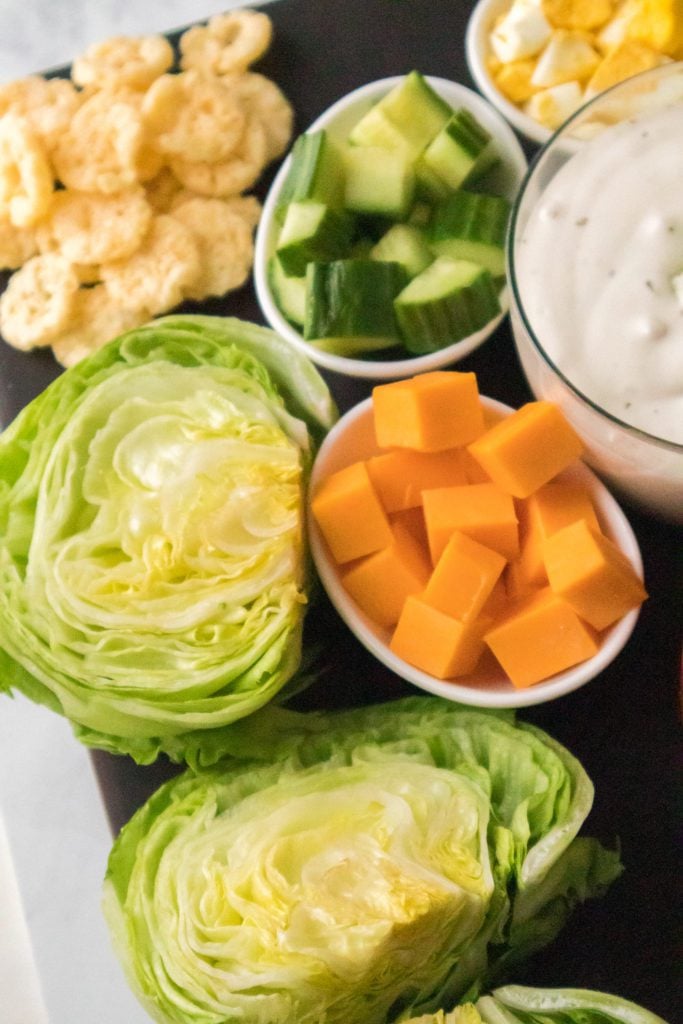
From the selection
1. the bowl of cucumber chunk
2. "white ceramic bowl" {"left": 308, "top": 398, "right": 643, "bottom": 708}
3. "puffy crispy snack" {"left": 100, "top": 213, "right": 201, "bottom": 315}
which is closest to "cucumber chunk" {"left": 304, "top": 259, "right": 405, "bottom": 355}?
the bowl of cucumber chunk

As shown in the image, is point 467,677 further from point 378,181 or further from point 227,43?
point 227,43

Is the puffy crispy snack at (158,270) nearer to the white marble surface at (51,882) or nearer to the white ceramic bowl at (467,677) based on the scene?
the white ceramic bowl at (467,677)

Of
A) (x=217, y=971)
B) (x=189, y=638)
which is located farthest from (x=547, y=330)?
(x=217, y=971)

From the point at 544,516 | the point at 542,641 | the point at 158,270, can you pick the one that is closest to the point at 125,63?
the point at 158,270

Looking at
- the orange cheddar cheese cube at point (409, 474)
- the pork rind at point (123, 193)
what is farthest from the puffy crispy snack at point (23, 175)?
the orange cheddar cheese cube at point (409, 474)

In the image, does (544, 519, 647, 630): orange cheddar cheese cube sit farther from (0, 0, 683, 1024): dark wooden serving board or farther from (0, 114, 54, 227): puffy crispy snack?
(0, 114, 54, 227): puffy crispy snack
